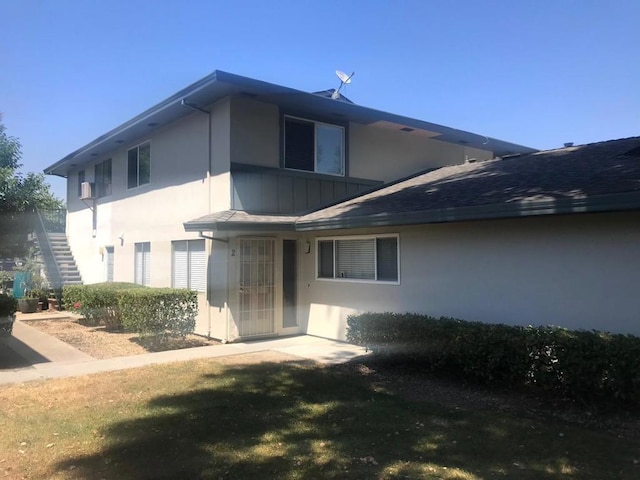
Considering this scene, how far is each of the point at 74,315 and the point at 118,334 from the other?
481 cm

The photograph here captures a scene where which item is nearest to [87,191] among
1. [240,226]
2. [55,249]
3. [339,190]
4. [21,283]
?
[55,249]

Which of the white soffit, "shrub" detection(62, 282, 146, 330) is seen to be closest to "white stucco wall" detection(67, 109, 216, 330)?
"shrub" detection(62, 282, 146, 330)

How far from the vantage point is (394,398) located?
6359 mm

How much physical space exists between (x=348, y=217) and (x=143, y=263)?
785cm

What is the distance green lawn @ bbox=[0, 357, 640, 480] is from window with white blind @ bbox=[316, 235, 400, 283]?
11.3 ft

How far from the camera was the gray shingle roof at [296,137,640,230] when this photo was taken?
648 centimetres

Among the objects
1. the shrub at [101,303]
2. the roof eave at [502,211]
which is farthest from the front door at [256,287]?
the shrub at [101,303]

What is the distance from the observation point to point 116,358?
9023 mm

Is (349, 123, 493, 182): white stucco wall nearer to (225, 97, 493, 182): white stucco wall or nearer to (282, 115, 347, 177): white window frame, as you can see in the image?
(225, 97, 493, 182): white stucco wall

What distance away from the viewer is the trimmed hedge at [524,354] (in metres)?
5.55

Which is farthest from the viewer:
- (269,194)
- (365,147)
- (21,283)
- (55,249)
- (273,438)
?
(55,249)

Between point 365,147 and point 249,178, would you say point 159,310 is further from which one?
point 365,147

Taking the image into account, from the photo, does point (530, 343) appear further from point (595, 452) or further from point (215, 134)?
point (215, 134)

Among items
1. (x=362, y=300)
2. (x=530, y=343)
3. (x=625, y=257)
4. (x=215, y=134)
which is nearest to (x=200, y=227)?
(x=215, y=134)
